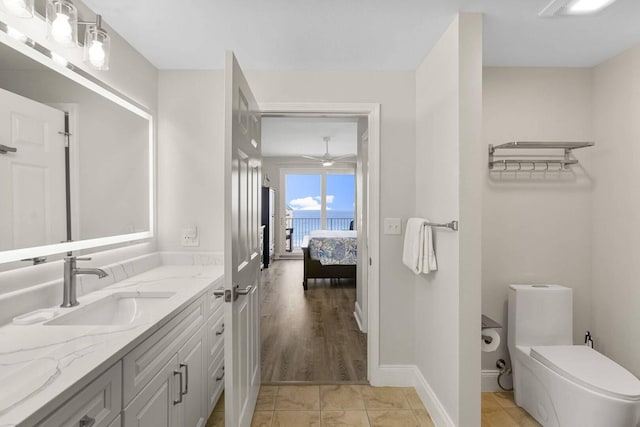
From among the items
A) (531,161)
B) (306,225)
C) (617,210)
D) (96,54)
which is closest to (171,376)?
(96,54)

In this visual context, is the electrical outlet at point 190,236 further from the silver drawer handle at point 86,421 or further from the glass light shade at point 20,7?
the silver drawer handle at point 86,421

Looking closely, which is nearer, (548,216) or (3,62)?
(3,62)

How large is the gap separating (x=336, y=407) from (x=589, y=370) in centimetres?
145

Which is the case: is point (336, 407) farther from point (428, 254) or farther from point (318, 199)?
point (318, 199)

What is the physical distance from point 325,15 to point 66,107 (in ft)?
4.40

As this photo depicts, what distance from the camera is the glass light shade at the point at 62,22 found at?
1343mm

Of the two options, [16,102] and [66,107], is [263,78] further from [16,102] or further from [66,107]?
[16,102]

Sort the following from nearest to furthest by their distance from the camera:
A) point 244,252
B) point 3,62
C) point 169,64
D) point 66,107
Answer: point 3,62 < point 66,107 < point 244,252 < point 169,64

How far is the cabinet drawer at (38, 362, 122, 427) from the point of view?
825 mm

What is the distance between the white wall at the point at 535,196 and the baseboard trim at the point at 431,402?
488 mm

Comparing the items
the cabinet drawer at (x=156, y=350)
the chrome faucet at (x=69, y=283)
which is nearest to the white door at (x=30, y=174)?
the chrome faucet at (x=69, y=283)

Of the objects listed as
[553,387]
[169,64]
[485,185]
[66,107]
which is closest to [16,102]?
→ [66,107]

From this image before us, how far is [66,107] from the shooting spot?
5.17 ft

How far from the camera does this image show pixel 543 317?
2.25 metres
